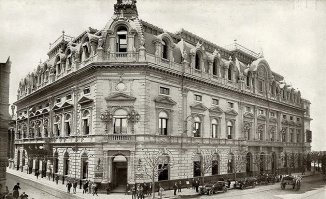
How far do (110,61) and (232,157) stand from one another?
22.0 meters

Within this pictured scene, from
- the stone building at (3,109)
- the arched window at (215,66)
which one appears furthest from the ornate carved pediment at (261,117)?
the stone building at (3,109)

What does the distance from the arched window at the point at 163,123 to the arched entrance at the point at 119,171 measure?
502 cm

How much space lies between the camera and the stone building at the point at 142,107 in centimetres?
3083

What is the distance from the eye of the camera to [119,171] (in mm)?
30891

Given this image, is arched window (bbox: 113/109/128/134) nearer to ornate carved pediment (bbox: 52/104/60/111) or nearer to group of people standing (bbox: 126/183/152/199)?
group of people standing (bbox: 126/183/152/199)

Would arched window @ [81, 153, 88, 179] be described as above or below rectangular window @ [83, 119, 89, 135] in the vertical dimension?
below

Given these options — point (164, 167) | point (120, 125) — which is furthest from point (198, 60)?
point (164, 167)

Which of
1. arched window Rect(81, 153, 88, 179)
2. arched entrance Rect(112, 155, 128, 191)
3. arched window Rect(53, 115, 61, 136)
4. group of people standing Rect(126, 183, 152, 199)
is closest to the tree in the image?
group of people standing Rect(126, 183, 152, 199)

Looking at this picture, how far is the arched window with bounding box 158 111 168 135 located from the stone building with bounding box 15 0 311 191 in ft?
0.35

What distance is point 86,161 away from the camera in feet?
106

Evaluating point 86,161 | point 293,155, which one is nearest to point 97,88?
point 86,161

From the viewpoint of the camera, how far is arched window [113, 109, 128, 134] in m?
31.0

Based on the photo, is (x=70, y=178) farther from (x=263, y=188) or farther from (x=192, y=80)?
(x=263, y=188)

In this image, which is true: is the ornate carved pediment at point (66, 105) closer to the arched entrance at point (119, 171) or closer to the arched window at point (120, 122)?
the arched window at point (120, 122)
